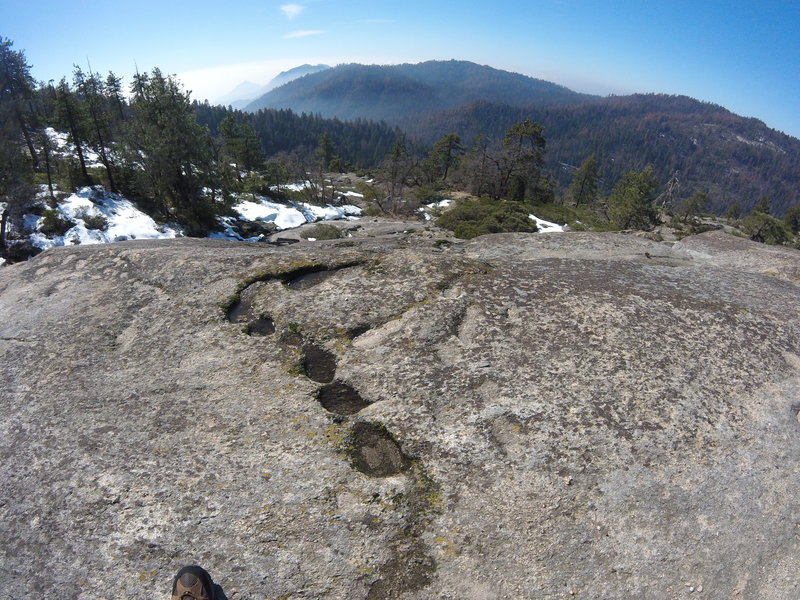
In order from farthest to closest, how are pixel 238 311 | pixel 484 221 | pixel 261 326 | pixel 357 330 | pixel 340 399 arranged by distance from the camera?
pixel 484 221
pixel 238 311
pixel 261 326
pixel 357 330
pixel 340 399

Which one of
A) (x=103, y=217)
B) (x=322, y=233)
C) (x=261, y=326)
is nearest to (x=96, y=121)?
(x=103, y=217)

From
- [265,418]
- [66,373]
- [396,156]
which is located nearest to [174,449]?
[265,418]

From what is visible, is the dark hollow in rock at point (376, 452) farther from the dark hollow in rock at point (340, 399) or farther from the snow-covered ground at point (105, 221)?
the snow-covered ground at point (105, 221)

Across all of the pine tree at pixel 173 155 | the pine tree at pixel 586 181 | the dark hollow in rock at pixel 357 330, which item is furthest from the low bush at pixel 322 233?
the pine tree at pixel 586 181

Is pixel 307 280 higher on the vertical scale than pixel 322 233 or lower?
higher

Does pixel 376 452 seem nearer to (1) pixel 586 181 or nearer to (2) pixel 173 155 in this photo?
(2) pixel 173 155

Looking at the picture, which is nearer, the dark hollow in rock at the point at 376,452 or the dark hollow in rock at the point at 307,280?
the dark hollow in rock at the point at 376,452

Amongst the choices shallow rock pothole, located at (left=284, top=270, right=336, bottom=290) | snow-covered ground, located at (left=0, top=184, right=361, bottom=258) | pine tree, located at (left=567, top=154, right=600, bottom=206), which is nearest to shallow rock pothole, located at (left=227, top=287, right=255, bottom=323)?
shallow rock pothole, located at (left=284, top=270, right=336, bottom=290)
